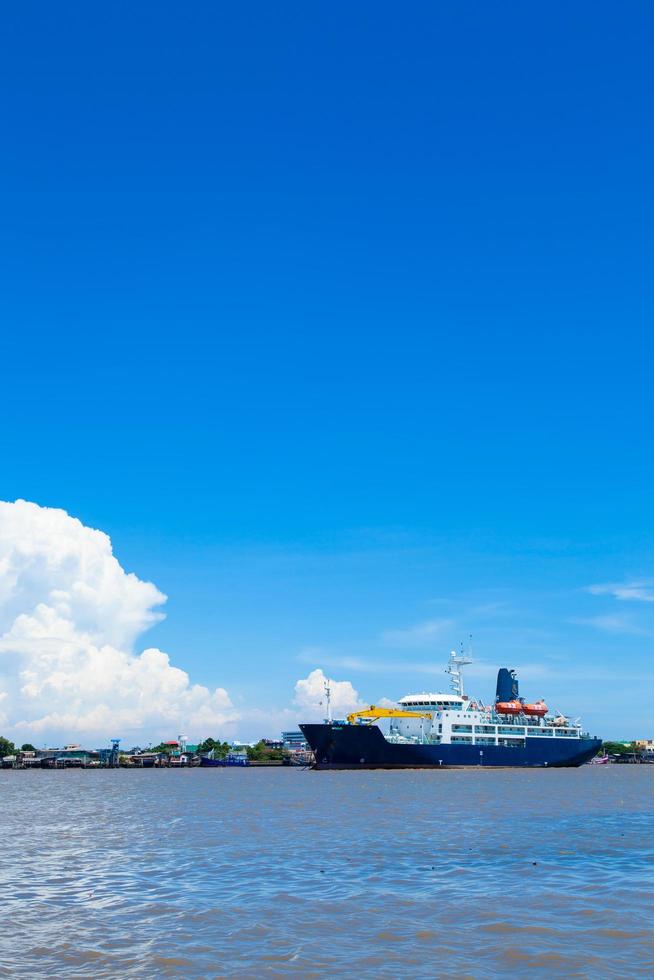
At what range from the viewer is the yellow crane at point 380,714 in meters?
120

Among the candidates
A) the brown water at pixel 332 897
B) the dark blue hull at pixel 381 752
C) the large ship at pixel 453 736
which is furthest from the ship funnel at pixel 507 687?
the brown water at pixel 332 897

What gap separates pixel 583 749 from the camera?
140 metres

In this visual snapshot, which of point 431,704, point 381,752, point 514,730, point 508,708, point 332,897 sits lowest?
point 332,897

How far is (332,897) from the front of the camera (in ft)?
75.3

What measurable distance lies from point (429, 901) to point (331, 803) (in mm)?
37665

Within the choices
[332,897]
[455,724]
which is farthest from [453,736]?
[332,897]

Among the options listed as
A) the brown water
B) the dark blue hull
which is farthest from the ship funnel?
the brown water

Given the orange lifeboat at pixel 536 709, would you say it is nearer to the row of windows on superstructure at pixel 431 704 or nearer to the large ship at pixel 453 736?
the large ship at pixel 453 736

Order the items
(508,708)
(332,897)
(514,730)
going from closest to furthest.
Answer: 1. (332,897)
2. (514,730)
3. (508,708)

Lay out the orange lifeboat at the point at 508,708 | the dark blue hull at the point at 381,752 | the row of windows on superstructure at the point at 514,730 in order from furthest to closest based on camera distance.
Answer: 1. the orange lifeboat at the point at 508,708
2. the row of windows on superstructure at the point at 514,730
3. the dark blue hull at the point at 381,752

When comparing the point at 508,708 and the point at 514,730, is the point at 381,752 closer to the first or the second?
the point at 514,730

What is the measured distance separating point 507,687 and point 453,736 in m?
23.6

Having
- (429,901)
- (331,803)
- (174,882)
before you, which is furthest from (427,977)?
(331,803)

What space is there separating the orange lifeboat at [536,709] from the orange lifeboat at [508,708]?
5.34 ft
